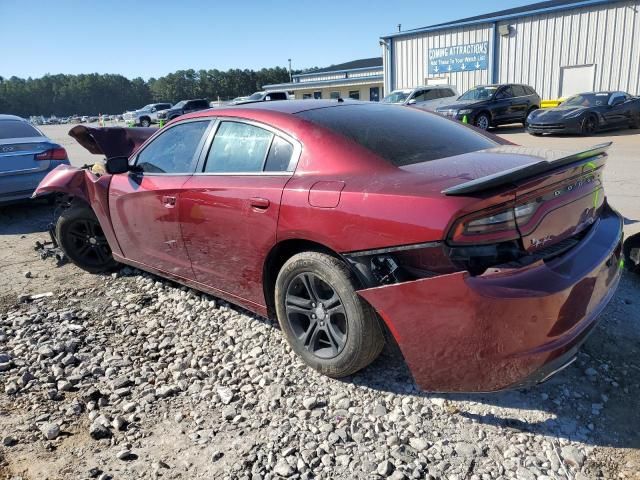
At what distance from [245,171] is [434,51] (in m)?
25.2

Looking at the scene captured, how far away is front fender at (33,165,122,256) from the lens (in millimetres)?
4547

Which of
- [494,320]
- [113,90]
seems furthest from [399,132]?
[113,90]

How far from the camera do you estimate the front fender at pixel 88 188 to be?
4547 mm

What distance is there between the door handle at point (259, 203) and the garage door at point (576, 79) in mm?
22799

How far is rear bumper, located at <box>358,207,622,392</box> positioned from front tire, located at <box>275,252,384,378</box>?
187 millimetres

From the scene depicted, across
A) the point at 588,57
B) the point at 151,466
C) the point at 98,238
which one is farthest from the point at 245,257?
the point at 588,57

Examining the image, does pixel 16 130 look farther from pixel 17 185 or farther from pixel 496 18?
pixel 496 18

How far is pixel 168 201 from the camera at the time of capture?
3.66m

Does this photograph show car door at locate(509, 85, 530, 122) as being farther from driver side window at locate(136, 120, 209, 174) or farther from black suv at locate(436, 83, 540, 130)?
driver side window at locate(136, 120, 209, 174)

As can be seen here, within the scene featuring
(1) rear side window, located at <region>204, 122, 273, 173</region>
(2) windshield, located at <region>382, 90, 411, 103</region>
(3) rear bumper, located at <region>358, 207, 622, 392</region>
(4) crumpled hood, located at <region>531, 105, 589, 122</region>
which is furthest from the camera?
(2) windshield, located at <region>382, 90, 411, 103</region>

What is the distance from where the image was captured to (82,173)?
4.90 metres

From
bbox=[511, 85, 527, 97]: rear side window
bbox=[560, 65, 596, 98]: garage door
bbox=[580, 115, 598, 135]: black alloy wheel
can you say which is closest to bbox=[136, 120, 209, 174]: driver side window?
bbox=[580, 115, 598, 135]: black alloy wheel

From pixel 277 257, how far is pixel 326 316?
520mm

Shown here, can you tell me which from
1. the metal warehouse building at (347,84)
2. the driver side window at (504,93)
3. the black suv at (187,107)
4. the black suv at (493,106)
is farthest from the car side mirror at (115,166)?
the metal warehouse building at (347,84)
